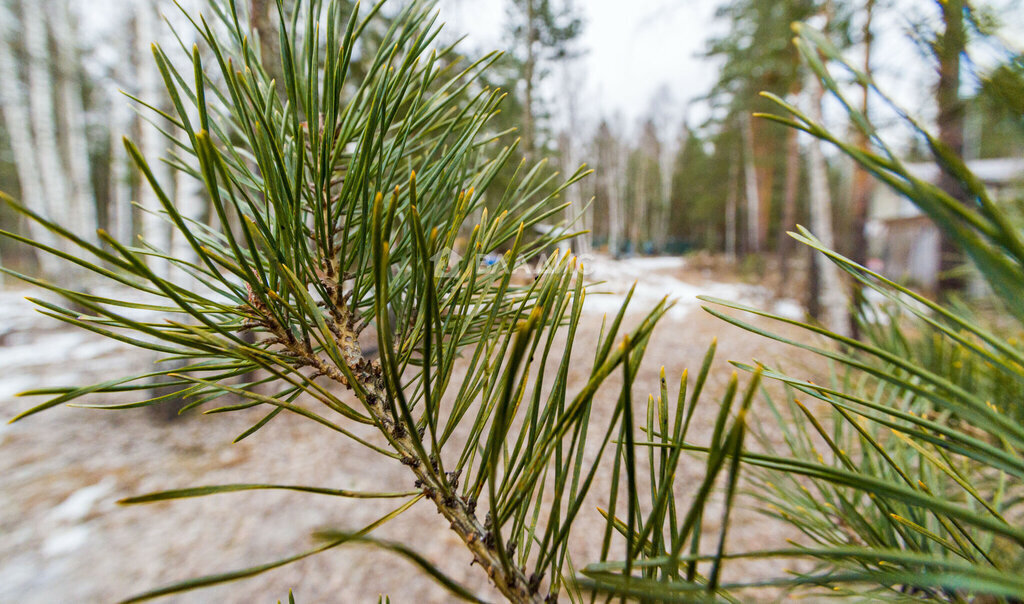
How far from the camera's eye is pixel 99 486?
2.13 m

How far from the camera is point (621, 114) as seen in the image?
1620 cm

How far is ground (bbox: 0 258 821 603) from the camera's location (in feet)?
5.51

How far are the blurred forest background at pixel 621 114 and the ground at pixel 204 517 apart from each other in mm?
793

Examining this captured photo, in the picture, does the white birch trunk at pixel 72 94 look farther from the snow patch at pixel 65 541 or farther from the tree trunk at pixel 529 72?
the tree trunk at pixel 529 72

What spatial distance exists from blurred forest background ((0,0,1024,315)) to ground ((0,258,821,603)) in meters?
0.79

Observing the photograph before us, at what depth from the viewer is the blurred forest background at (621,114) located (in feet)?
1.90

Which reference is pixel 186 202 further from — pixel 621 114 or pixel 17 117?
pixel 621 114

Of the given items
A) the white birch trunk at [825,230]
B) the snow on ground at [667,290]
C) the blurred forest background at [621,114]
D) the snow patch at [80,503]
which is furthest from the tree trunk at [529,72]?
the snow patch at [80,503]

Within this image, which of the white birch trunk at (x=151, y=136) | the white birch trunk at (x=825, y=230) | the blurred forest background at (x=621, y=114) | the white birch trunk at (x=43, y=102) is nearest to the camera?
the blurred forest background at (x=621, y=114)

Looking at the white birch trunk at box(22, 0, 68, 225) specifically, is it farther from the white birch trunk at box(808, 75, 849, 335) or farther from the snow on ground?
the white birch trunk at box(808, 75, 849, 335)

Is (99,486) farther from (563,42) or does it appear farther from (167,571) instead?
(563,42)

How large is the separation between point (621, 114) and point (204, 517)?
1735 centimetres

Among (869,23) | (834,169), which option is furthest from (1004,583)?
(834,169)

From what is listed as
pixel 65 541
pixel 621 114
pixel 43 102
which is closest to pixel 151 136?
pixel 65 541
